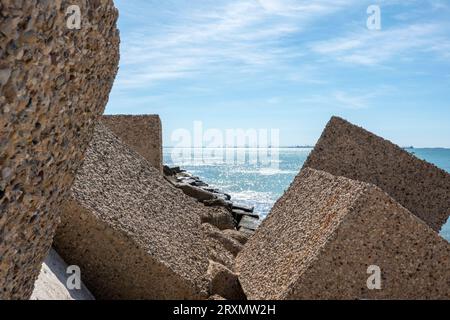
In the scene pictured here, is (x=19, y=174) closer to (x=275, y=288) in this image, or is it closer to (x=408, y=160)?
(x=275, y=288)

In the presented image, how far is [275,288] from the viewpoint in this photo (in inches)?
163

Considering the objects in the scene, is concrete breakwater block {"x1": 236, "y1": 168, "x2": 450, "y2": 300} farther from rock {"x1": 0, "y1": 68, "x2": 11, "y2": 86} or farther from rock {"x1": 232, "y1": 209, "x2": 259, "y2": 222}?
rock {"x1": 232, "y1": 209, "x2": 259, "y2": 222}

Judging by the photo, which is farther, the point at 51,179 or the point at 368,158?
the point at 368,158

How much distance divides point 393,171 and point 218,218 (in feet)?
9.02

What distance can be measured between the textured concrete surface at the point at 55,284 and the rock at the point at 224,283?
3.55 feet

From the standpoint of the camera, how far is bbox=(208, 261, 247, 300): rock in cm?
480

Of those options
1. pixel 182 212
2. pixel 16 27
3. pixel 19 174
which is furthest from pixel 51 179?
pixel 182 212

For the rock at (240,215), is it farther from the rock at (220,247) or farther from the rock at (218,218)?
the rock at (220,247)

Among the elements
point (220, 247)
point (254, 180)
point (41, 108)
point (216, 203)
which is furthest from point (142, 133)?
point (254, 180)

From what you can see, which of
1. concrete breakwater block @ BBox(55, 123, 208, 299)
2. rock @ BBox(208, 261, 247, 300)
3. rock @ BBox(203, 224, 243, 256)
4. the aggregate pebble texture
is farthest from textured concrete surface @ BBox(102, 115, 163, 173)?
the aggregate pebble texture

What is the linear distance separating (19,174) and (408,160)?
429 cm

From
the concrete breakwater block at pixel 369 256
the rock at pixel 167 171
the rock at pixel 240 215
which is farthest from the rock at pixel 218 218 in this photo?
the rock at pixel 167 171

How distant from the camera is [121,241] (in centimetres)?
434

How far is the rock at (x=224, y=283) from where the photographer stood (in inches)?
189
